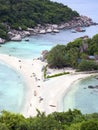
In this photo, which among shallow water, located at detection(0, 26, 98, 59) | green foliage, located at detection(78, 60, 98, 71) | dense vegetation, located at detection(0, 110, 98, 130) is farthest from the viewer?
shallow water, located at detection(0, 26, 98, 59)

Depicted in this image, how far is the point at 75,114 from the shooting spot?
3322 centimetres

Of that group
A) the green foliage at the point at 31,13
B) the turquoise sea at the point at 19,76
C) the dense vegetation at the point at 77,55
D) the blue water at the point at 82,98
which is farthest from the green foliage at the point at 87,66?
the green foliage at the point at 31,13

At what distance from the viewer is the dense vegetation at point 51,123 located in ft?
92.2

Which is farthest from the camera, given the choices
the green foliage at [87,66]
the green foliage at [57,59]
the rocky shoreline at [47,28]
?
the rocky shoreline at [47,28]

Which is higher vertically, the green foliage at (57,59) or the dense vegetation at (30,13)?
the dense vegetation at (30,13)

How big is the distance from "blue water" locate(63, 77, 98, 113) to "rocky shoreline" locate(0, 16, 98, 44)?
2677 cm

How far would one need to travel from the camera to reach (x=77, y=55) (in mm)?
58219

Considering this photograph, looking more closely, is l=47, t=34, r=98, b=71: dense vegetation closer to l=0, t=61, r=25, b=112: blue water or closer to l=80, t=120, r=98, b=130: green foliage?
l=0, t=61, r=25, b=112: blue water

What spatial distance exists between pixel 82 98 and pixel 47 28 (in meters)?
45.6

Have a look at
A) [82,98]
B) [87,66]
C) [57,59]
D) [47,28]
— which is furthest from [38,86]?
[47,28]

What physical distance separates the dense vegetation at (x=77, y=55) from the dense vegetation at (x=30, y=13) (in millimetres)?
19255

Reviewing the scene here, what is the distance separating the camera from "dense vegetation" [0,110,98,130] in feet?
92.2

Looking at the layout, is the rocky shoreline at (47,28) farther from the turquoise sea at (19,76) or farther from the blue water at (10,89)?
the blue water at (10,89)

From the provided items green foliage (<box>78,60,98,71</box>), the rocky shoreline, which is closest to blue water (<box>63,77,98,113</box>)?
green foliage (<box>78,60,98,71</box>)
